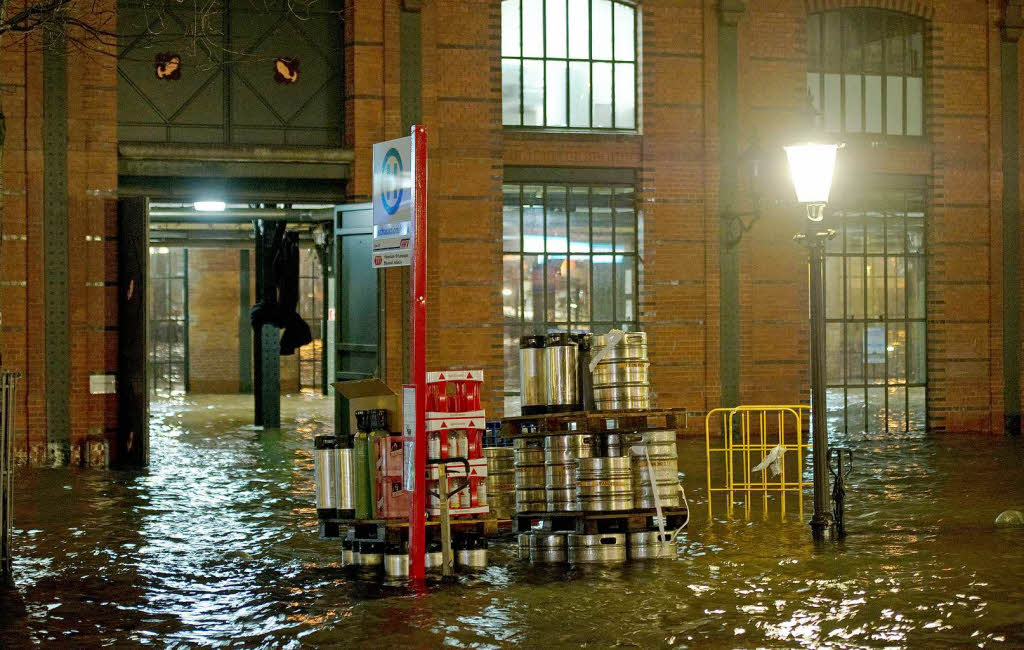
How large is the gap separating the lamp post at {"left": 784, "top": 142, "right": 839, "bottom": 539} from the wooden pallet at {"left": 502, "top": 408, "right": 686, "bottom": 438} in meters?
1.42

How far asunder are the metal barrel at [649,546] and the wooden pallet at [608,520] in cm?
7

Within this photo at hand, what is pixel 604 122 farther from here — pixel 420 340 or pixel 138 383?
pixel 420 340

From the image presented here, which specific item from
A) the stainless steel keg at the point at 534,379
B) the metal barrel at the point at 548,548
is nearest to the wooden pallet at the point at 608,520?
the metal barrel at the point at 548,548

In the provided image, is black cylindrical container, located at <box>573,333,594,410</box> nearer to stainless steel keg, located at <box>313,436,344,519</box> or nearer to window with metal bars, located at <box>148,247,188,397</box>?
stainless steel keg, located at <box>313,436,344,519</box>

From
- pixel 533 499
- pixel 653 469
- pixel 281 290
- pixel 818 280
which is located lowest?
pixel 533 499

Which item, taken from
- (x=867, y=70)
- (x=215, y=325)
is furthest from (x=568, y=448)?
(x=215, y=325)

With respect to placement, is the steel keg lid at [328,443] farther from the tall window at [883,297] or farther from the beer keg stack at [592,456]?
the tall window at [883,297]

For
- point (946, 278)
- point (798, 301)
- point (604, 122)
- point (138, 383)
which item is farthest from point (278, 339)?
point (946, 278)

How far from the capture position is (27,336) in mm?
16234

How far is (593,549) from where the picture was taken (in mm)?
9938

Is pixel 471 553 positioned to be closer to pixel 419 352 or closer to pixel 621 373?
pixel 419 352

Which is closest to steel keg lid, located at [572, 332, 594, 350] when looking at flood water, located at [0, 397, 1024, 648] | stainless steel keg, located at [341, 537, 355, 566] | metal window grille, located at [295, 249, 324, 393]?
flood water, located at [0, 397, 1024, 648]

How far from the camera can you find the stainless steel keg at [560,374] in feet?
34.0

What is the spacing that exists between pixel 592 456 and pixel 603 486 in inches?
10.2
